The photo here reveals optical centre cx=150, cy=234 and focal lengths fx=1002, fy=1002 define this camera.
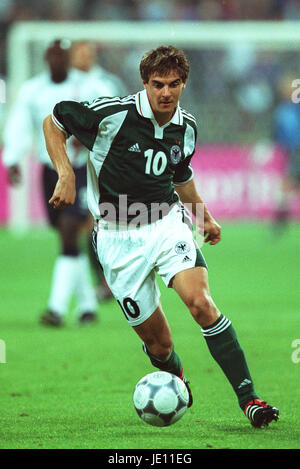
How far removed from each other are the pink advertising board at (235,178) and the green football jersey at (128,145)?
1187 cm

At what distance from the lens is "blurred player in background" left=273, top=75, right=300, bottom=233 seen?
53.8 ft

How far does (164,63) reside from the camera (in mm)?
4883

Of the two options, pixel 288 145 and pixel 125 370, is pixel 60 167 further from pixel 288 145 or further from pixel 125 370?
pixel 288 145

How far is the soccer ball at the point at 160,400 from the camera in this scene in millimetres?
4758

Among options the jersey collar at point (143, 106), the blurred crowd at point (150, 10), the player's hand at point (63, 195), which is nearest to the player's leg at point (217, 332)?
the player's hand at point (63, 195)

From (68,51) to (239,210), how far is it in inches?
361

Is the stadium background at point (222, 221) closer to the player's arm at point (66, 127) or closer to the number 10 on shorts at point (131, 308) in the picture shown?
the number 10 on shorts at point (131, 308)

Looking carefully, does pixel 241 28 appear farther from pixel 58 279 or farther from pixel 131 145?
pixel 131 145

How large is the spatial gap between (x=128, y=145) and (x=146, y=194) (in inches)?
10.5

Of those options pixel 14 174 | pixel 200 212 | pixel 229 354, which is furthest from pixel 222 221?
pixel 229 354

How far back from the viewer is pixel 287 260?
529 inches

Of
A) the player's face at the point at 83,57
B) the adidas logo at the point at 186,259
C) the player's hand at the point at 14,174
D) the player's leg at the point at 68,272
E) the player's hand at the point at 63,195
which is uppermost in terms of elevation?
the player's hand at the point at 63,195

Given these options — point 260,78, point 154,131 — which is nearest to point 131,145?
point 154,131

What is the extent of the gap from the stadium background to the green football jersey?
1.14 meters
